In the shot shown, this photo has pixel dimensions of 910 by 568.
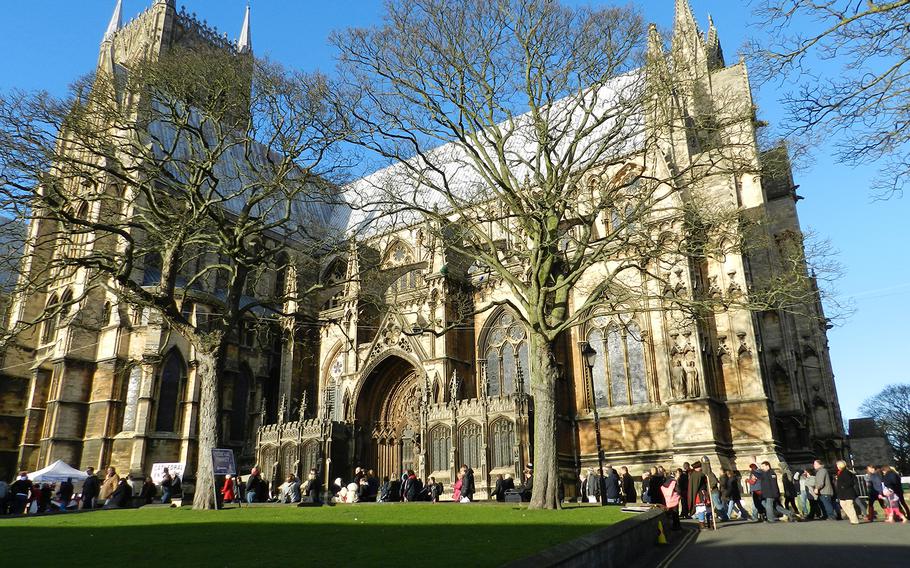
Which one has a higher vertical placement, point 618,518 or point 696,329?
point 696,329

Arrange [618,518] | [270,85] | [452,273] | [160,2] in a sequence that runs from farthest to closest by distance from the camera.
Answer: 1. [160,2]
2. [452,273]
3. [270,85]
4. [618,518]

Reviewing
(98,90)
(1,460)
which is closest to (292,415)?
(1,460)

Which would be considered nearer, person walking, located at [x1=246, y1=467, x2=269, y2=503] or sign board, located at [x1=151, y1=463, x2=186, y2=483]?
person walking, located at [x1=246, y1=467, x2=269, y2=503]

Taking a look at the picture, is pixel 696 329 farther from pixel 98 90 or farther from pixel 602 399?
pixel 98 90

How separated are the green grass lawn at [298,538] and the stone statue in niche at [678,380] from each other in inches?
353

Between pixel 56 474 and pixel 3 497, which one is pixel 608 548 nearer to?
pixel 3 497

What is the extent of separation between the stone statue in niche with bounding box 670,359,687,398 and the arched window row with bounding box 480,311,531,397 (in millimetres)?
5742

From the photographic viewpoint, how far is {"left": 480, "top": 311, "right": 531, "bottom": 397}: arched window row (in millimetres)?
24636

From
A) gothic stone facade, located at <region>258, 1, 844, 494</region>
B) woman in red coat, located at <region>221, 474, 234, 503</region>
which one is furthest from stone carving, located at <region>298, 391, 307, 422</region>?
woman in red coat, located at <region>221, 474, 234, 503</region>

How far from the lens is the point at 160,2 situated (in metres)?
45.5

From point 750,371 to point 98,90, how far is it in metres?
20.4

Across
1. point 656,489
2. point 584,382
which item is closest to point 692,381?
point 584,382

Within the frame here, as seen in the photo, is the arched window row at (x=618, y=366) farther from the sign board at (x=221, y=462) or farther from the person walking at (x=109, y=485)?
the person walking at (x=109, y=485)

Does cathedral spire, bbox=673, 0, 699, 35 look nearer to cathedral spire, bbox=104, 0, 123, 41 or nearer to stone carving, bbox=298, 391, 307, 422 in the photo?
stone carving, bbox=298, 391, 307, 422
